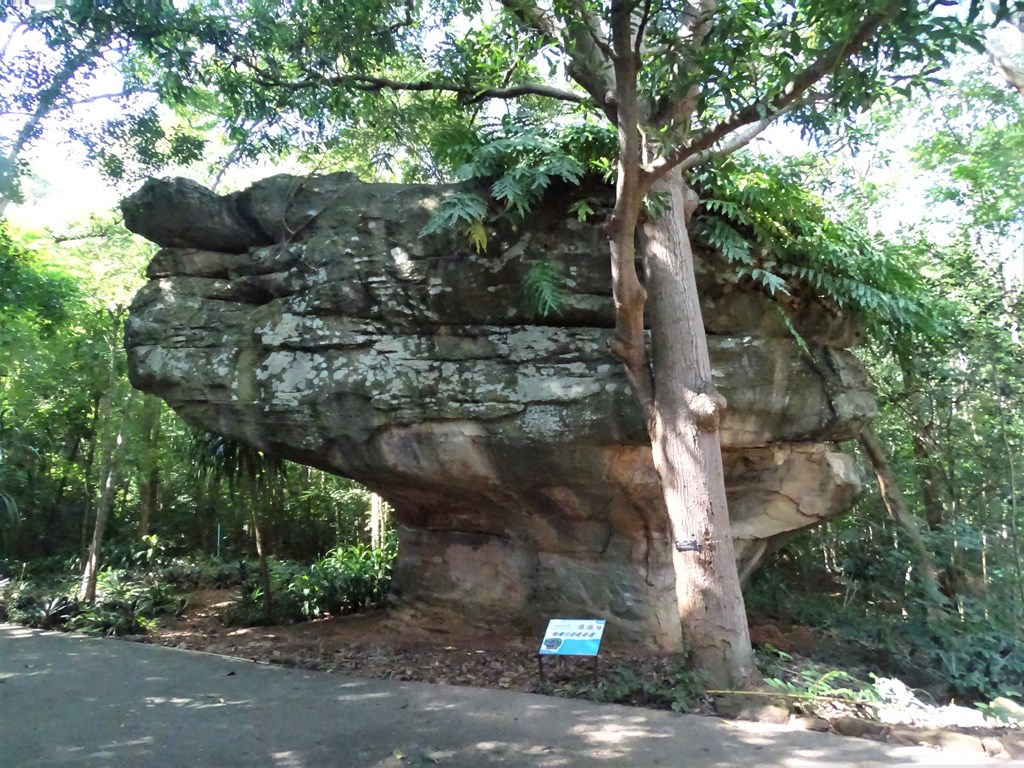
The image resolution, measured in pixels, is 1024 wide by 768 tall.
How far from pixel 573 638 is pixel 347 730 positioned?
1.93 m

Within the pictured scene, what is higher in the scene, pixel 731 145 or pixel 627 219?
pixel 731 145

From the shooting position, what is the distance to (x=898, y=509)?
33.5ft

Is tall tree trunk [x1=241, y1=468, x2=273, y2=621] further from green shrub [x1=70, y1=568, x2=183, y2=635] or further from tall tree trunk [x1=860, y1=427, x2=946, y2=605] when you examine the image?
tall tree trunk [x1=860, y1=427, x2=946, y2=605]

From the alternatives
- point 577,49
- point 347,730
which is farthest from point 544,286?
point 347,730

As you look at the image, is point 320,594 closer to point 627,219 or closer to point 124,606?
point 124,606

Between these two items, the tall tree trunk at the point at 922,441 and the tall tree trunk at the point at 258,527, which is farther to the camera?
the tall tree trunk at the point at 258,527

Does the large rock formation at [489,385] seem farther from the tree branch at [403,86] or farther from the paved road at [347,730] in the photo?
the paved road at [347,730]

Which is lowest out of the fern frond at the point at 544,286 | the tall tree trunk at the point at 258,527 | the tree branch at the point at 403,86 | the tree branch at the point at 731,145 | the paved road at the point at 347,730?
the paved road at the point at 347,730

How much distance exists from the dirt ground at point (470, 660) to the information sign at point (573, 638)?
49 centimetres

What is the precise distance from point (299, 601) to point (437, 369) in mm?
4770

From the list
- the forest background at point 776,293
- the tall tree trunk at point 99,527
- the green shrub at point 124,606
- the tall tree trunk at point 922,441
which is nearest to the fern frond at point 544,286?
the forest background at point 776,293

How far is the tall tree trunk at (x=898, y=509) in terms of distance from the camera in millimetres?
9432

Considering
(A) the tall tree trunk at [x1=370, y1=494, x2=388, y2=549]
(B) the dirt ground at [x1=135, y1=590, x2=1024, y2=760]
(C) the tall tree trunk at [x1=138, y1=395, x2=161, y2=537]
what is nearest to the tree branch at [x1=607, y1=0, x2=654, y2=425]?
(B) the dirt ground at [x1=135, y1=590, x2=1024, y2=760]

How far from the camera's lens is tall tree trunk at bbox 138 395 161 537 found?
Result: 15.1 m
